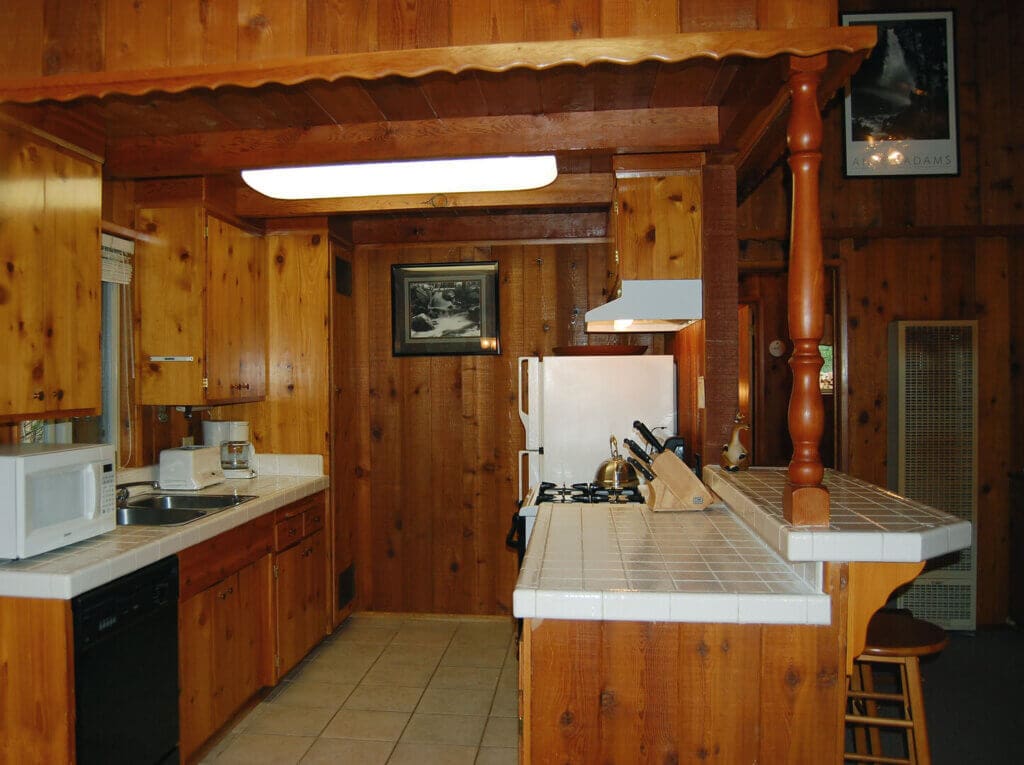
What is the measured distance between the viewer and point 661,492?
2453 millimetres

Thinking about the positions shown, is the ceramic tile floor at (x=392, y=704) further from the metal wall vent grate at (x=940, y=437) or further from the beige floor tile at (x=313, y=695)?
the metal wall vent grate at (x=940, y=437)

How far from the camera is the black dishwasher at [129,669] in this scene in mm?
2020

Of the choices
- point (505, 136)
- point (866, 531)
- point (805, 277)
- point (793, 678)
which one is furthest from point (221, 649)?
point (805, 277)

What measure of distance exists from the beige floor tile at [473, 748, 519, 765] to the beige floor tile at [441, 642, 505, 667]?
827 millimetres

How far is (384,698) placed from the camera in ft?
10.4

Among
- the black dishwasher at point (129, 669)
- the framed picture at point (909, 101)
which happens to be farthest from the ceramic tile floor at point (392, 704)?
the framed picture at point (909, 101)

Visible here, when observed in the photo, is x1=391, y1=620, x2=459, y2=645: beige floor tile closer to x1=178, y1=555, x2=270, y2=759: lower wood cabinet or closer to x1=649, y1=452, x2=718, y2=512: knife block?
x1=178, y1=555, x2=270, y2=759: lower wood cabinet

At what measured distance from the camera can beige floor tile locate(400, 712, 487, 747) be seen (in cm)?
279

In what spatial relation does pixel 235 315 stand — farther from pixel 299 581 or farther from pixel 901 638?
pixel 901 638

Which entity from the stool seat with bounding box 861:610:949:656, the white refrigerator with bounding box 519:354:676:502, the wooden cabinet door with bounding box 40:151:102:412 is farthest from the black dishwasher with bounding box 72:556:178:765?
the stool seat with bounding box 861:610:949:656

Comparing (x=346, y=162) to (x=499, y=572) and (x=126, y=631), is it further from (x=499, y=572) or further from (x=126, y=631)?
(x=499, y=572)

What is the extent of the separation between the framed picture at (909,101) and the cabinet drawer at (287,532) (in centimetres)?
351

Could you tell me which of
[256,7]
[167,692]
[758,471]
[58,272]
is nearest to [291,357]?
[58,272]

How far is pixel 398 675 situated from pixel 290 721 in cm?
61
